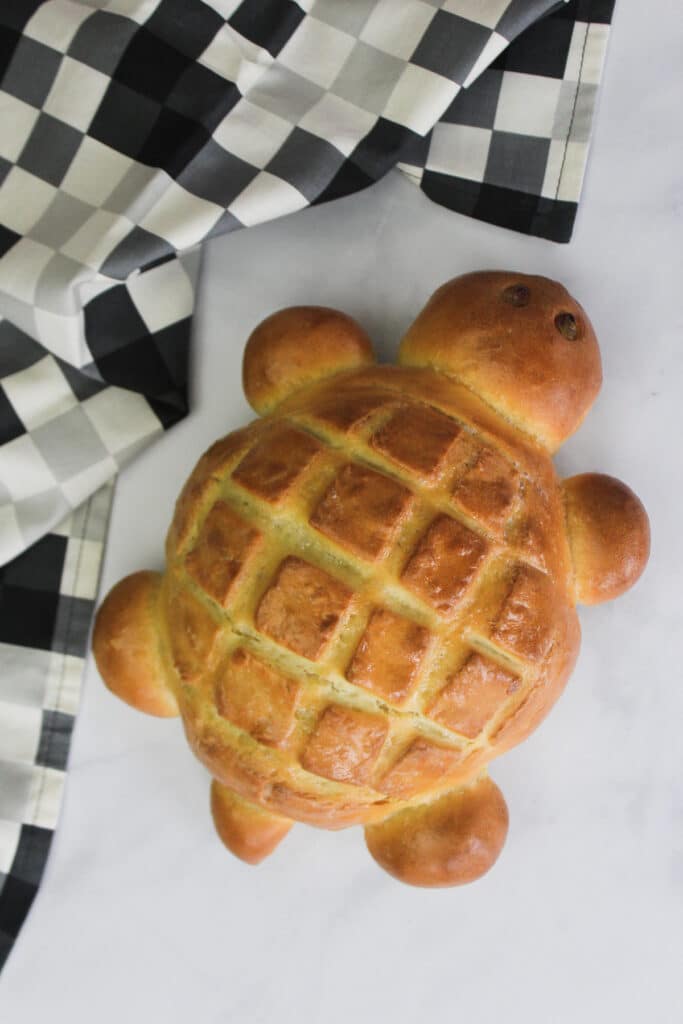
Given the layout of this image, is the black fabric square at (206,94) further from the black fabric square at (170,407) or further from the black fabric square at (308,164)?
the black fabric square at (170,407)

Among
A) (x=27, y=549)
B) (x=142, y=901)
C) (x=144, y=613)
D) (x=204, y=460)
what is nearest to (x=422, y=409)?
(x=204, y=460)

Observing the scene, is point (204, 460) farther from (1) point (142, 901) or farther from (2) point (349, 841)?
(1) point (142, 901)

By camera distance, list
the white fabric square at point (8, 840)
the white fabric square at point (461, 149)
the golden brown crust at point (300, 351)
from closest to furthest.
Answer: the golden brown crust at point (300, 351)
the white fabric square at point (461, 149)
the white fabric square at point (8, 840)

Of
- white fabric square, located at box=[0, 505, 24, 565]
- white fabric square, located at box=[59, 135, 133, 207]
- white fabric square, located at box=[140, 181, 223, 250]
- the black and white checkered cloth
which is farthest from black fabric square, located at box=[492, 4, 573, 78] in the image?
white fabric square, located at box=[0, 505, 24, 565]

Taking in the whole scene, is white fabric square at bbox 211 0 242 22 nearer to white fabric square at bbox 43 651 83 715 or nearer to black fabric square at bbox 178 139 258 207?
black fabric square at bbox 178 139 258 207

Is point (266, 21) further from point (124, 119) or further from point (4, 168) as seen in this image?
point (4, 168)

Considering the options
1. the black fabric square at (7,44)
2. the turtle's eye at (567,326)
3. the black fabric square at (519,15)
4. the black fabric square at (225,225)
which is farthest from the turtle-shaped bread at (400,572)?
the black fabric square at (7,44)
